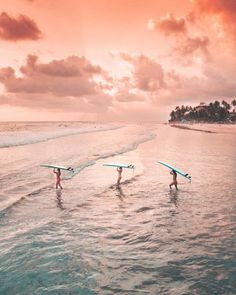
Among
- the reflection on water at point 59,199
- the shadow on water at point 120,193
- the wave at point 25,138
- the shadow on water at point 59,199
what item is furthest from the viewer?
the wave at point 25,138

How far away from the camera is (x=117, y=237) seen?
13.8 meters

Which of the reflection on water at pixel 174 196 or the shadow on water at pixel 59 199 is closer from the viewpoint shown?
the shadow on water at pixel 59 199

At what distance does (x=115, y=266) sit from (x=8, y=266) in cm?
368

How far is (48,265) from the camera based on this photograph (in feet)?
37.2

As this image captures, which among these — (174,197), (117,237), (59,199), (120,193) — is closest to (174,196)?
(174,197)

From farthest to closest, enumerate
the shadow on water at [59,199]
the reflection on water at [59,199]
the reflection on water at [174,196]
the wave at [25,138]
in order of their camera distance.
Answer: the wave at [25,138] < the reflection on water at [174,196] < the reflection on water at [59,199] < the shadow on water at [59,199]

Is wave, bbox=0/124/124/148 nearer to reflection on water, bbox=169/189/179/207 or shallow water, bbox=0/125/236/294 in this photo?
shallow water, bbox=0/125/236/294

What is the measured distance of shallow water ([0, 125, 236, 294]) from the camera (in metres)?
10.2

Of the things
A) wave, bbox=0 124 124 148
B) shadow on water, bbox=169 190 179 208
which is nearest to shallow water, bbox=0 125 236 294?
shadow on water, bbox=169 190 179 208

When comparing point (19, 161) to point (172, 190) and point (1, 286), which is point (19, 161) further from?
point (1, 286)

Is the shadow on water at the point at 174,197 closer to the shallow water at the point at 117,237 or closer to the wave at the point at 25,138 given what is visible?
the shallow water at the point at 117,237

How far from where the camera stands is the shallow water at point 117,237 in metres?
10.2

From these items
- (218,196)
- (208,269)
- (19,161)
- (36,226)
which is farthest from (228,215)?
(19,161)

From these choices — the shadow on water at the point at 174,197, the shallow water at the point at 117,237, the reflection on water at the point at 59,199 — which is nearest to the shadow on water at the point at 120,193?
the shallow water at the point at 117,237
